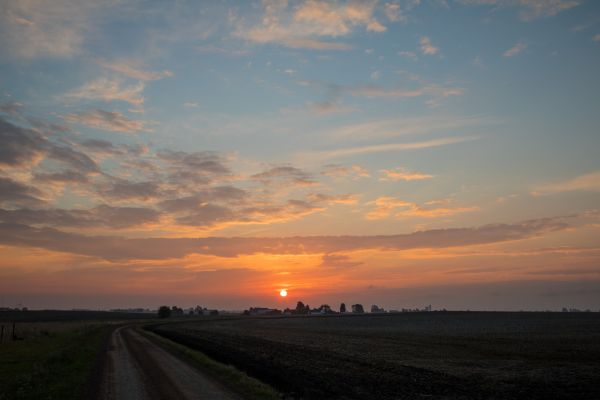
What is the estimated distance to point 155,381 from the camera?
2562 cm

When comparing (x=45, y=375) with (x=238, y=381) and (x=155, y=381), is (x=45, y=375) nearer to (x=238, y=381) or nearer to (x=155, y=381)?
(x=155, y=381)

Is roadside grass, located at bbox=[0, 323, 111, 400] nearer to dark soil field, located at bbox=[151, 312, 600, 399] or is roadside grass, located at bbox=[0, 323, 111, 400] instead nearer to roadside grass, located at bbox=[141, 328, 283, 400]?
roadside grass, located at bbox=[141, 328, 283, 400]

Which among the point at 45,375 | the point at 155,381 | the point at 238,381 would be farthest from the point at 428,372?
the point at 45,375

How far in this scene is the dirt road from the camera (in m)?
21.6

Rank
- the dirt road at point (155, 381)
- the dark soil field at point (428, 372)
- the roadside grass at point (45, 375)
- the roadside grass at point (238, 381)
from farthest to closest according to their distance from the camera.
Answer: the dark soil field at point (428, 372) → the roadside grass at point (238, 381) → the roadside grass at point (45, 375) → the dirt road at point (155, 381)

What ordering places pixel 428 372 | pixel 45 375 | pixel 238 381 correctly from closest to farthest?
pixel 238 381 → pixel 45 375 → pixel 428 372

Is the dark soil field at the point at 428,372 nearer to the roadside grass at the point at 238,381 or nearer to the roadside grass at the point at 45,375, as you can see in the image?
the roadside grass at the point at 238,381

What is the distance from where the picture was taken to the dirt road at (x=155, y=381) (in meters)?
21.6

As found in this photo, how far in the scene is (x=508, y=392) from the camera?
23.9 meters

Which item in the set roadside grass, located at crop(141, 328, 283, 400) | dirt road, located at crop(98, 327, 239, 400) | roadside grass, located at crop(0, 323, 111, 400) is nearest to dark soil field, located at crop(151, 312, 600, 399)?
roadside grass, located at crop(141, 328, 283, 400)

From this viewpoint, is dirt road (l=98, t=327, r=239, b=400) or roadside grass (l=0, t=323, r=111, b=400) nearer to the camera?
dirt road (l=98, t=327, r=239, b=400)

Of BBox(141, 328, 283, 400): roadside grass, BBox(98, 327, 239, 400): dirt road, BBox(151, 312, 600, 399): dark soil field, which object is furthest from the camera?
BBox(151, 312, 600, 399): dark soil field

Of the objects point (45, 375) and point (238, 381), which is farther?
point (45, 375)

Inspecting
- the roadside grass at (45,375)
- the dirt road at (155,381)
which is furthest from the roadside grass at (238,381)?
the roadside grass at (45,375)
